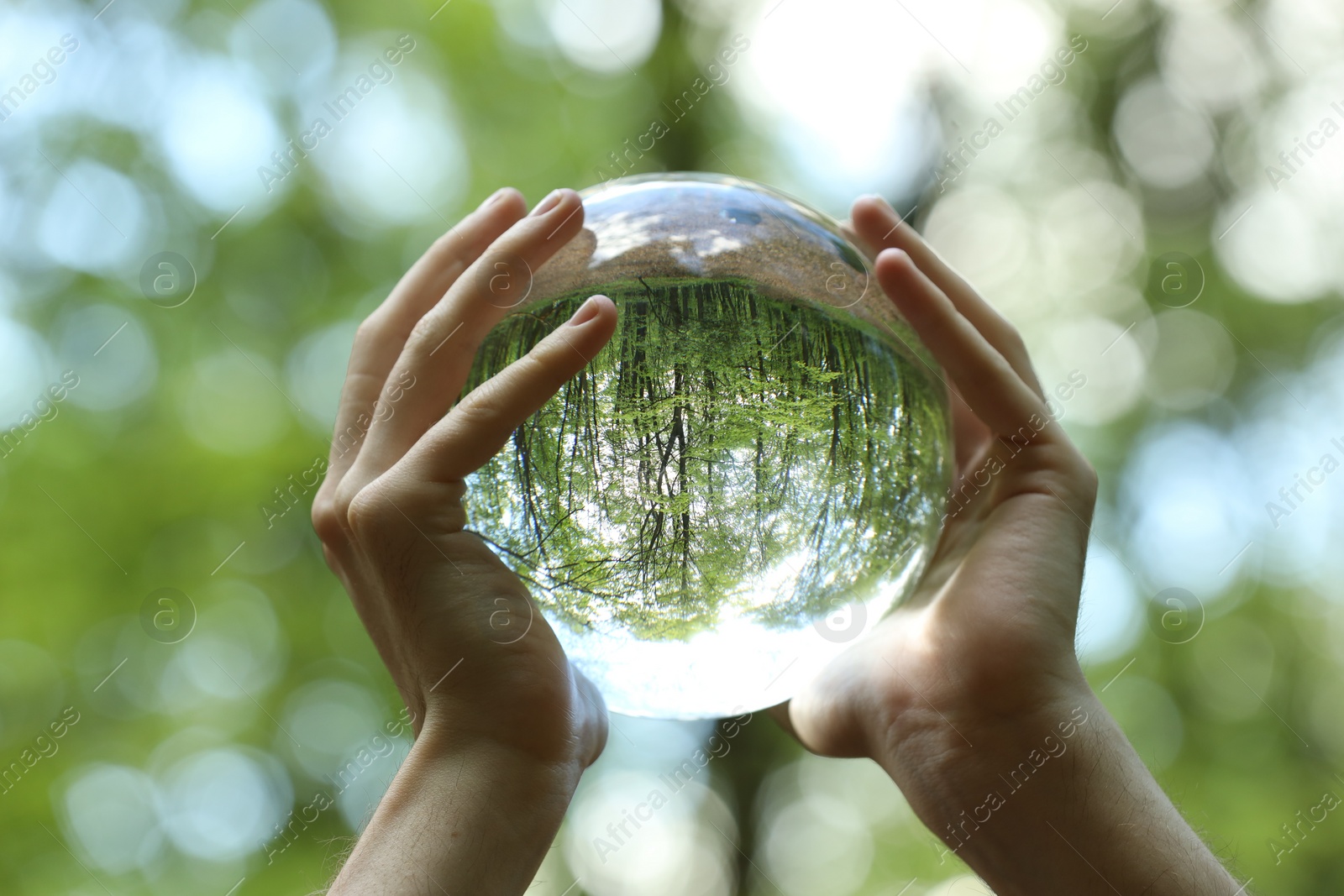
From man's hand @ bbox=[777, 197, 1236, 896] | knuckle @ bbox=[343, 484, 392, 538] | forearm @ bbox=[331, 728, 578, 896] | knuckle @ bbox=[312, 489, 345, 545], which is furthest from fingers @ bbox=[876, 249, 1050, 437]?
knuckle @ bbox=[312, 489, 345, 545]

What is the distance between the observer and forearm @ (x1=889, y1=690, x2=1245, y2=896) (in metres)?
2.06

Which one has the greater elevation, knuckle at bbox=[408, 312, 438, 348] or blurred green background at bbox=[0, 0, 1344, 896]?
knuckle at bbox=[408, 312, 438, 348]

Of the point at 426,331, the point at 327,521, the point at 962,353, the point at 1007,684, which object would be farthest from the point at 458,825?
the point at 962,353

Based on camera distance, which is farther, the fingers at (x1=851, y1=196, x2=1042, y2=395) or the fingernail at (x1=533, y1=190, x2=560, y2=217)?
the fingers at (x1=851, y1=196, x2=1042, y2=395)

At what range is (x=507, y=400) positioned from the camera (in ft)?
6.18

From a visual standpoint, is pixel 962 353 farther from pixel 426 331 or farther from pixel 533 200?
pixel 533 200

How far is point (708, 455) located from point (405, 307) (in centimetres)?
116

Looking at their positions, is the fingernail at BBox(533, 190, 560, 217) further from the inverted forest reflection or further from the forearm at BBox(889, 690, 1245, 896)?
the forearm at BBox(889, 690, 1245, 896)

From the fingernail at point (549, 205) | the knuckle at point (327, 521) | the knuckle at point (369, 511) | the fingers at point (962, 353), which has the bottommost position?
the knuckle at point (327, 521)

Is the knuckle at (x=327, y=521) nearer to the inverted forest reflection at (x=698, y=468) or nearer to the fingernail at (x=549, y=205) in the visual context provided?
the inverted forest reflection at (x=698, y=468)

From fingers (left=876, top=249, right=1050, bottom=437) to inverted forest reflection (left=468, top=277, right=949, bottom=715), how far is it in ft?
0.70

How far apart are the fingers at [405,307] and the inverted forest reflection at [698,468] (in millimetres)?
570

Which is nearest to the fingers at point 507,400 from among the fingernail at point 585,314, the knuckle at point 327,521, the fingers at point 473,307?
the fingernail at point 585,314

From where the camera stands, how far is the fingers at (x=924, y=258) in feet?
8.24
